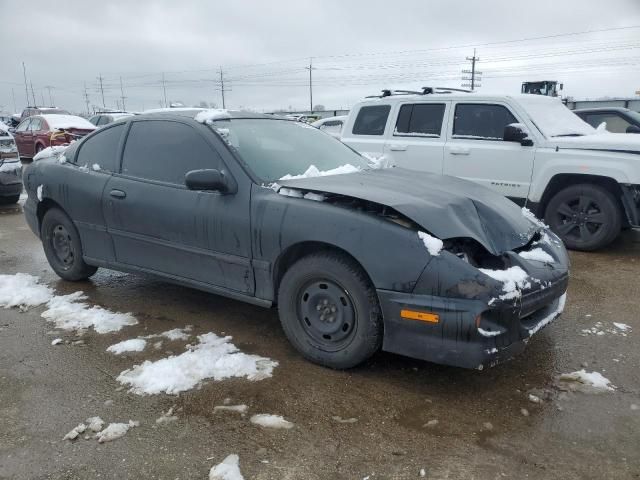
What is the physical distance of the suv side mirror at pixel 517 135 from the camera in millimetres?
6230

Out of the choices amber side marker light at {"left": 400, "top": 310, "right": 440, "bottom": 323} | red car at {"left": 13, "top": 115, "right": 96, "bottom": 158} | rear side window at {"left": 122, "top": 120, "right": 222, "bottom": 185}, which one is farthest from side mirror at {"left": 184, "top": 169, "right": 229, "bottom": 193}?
red car at {"left": 13, "top": 115, "right": 96, "bottom": 158}

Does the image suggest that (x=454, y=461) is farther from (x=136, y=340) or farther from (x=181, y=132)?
(x=181, y=132)


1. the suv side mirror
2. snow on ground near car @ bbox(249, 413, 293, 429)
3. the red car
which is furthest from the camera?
the red car

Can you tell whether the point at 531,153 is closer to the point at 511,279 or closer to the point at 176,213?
the point at 511,279

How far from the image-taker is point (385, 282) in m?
2.97

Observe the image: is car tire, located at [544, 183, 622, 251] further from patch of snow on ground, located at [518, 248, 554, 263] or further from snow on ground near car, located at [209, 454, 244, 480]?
snow on ground near car, located at [209, 454, 244, 480]

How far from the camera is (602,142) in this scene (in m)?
5.96

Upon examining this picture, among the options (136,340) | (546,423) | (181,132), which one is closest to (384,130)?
(181,132)

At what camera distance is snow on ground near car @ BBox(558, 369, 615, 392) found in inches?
123

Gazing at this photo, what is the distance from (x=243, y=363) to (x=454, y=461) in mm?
1483

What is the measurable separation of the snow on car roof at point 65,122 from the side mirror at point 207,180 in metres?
12.8

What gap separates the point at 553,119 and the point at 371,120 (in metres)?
2.43

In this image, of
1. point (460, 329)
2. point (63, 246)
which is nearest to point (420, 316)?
point (460, 329)

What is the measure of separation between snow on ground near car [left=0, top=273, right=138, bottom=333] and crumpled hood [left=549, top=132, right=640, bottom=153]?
16.4ft
